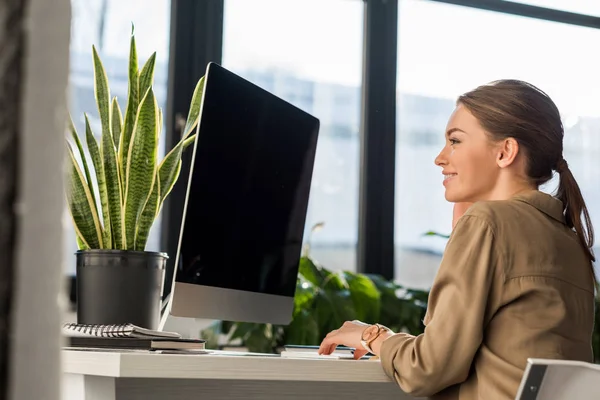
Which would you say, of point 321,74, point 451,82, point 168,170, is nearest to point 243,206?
point 168,170

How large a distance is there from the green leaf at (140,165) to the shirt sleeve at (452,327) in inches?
22.5

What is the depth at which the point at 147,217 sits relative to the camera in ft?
5.41

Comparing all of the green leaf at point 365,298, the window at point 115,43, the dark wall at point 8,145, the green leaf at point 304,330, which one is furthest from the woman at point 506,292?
the window at point 115,43

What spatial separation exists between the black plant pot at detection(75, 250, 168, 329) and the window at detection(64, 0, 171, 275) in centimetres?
149

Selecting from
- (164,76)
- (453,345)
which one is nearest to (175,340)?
(453,345)

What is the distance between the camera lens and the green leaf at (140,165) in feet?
5.38

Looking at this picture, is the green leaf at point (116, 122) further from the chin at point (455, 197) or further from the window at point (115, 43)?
the window at point (115, 43)

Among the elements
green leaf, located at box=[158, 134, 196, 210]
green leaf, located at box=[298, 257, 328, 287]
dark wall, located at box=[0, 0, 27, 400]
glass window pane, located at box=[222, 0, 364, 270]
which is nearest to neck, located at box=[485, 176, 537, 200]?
green leaf, located at box=[158, 134, 196, 210]

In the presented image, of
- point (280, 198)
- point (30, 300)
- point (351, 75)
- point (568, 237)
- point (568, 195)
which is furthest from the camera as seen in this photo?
point (351, 75)

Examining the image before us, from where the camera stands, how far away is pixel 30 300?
223 mm

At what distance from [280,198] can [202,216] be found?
33cm

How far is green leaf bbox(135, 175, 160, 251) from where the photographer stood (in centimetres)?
164

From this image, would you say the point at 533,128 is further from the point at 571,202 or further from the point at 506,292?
the point at 506,292

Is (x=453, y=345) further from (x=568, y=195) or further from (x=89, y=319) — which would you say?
(x=89, y=319)
